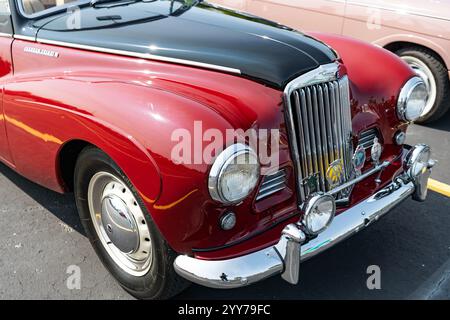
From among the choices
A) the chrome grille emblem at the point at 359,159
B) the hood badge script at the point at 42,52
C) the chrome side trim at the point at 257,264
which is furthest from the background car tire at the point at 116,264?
the chrome grille emblem at the point at 359,159

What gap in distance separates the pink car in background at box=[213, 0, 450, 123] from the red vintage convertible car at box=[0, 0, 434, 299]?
73.5 inches

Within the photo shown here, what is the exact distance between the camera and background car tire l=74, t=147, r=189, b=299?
2.05 meters

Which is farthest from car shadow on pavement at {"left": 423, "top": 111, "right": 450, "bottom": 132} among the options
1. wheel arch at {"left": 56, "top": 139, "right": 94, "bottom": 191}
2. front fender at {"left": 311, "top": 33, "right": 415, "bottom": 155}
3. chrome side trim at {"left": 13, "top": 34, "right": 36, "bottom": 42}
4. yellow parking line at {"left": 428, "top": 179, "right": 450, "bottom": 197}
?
chrome side trim at {"left": 13, "top": 34, "right": 36, "bottom": 42}

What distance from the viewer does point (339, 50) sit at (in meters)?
2.96

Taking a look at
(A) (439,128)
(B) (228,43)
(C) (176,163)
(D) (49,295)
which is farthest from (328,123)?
(A) (439,128)

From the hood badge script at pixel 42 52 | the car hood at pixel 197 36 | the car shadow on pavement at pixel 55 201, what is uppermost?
the car hood at pixel 197 36

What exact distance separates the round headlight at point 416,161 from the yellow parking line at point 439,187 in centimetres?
96

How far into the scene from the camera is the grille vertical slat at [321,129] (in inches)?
85.7

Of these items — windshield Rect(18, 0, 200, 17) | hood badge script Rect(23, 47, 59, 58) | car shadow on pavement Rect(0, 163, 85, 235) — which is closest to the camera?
hood badge script Rect(23, 47, 59, 58)

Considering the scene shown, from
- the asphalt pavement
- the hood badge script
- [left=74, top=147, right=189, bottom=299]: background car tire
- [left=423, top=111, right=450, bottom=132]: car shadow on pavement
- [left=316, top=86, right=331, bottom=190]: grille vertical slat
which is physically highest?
the hood badge script

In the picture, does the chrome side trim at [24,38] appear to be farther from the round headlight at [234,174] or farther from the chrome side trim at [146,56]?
the round headlight at [234,174]

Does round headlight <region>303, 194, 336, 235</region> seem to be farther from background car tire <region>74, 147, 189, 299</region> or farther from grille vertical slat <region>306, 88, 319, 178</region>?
background car tire <region>74, 147, 189, 299</region>
